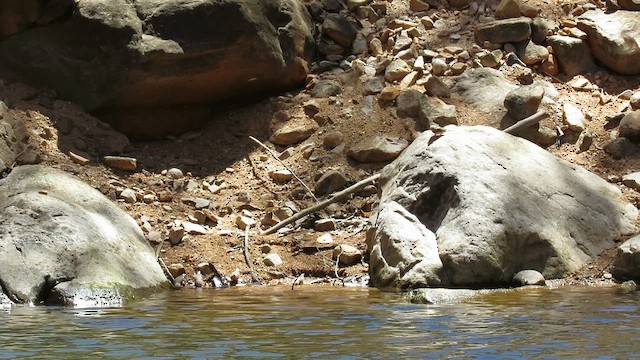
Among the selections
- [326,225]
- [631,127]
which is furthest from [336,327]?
[631,127]

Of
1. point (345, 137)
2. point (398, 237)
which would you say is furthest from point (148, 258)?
point (345, 137)

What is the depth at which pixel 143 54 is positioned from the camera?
10977 millimetres

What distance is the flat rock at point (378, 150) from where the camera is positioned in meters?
10.8

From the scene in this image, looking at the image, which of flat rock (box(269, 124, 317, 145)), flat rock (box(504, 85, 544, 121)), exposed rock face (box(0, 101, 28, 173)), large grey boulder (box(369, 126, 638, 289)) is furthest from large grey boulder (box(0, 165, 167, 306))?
flat rock (box(504, 85, 544, 121))

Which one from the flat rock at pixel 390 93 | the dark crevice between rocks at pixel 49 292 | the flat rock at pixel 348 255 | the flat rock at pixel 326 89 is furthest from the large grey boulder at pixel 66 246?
the flat rock at pixel 390 93

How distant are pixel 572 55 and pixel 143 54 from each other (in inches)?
194

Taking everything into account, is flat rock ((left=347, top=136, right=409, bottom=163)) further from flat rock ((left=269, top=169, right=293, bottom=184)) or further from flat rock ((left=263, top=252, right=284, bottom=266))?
flat rock ((left=263, top=252, right=284, bottom=266))

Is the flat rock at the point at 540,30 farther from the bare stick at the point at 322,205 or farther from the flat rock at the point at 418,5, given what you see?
the bare stick at the point at 322,205

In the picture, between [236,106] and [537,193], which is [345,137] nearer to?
[236,106]

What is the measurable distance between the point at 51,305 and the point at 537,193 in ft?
Result: 14.2

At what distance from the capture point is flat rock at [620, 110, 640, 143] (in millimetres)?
10547

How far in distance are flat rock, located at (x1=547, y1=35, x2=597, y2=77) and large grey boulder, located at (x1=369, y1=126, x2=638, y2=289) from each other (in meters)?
2.48

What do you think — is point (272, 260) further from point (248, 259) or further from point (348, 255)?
point (348, 255)

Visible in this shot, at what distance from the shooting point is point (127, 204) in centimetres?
1022
